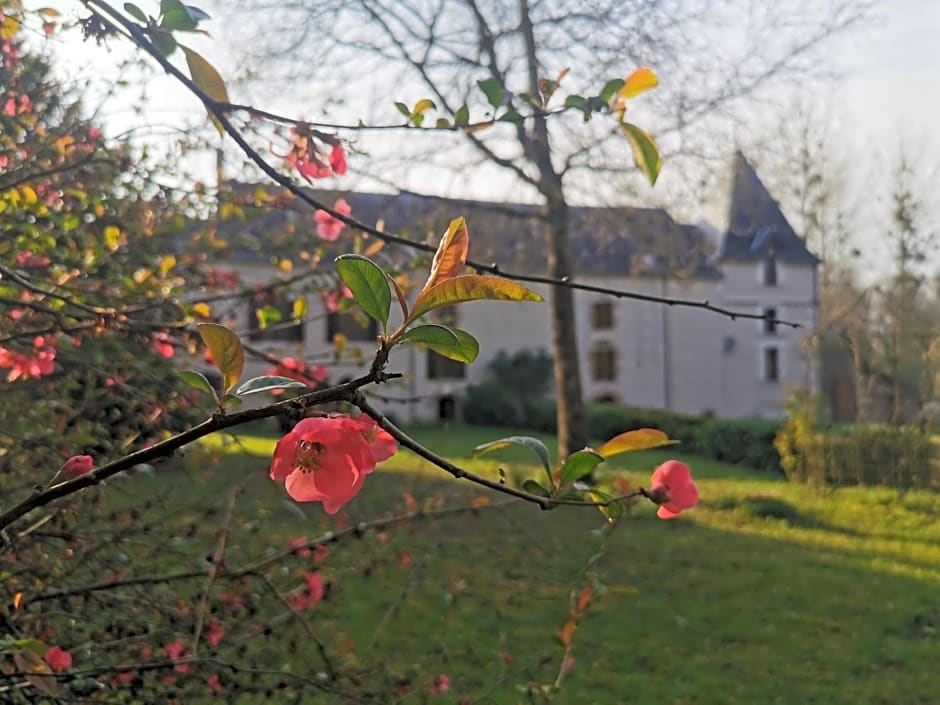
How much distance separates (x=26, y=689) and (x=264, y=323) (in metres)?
1.14

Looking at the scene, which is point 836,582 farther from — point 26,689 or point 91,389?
point 26,689

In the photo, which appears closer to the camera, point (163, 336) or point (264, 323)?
point (163, 336)

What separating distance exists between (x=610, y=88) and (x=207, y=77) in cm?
57

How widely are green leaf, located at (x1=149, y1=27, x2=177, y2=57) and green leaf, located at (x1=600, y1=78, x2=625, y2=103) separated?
23.5 inches

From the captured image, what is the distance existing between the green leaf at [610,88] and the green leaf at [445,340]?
28.3 inches

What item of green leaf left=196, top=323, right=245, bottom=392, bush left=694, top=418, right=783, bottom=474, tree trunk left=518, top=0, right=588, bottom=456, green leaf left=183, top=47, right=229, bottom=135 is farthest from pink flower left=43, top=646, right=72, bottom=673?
bush left=694, top=418, right=783, bottom=474

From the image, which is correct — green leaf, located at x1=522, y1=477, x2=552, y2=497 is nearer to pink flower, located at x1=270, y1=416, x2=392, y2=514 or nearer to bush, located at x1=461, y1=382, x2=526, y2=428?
pink flower, located at x1=270, y1=416, x2=392, y2=514

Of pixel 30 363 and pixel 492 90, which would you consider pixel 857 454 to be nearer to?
pixel 30 363

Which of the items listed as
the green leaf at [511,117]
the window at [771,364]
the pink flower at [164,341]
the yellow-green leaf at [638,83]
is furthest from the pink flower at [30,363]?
the window at [771,364]

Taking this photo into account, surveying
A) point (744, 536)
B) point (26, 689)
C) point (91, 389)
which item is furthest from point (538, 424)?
point (26, 689)

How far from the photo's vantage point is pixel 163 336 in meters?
2.31

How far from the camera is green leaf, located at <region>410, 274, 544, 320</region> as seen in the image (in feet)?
2.18

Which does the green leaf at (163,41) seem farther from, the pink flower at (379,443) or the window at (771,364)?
the window at (771,364)

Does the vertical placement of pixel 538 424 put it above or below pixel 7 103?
below
